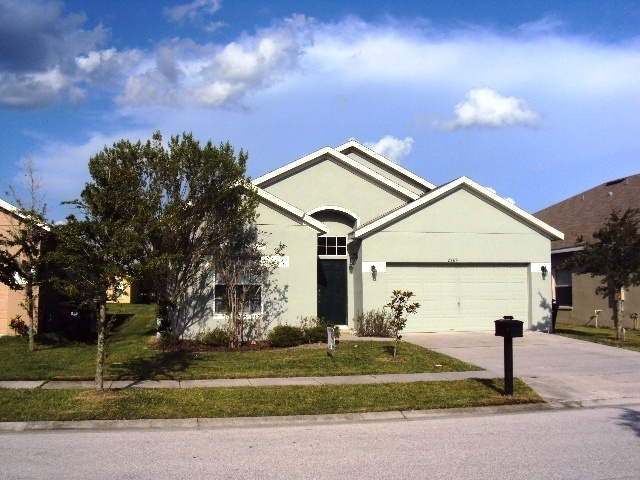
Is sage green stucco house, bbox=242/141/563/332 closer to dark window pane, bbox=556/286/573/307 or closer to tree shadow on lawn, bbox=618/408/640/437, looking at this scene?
dark window pane, bbox=556/286/573/307

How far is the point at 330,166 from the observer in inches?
845

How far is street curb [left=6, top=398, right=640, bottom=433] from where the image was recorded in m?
9.02

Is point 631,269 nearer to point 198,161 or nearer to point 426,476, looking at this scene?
point 198,161

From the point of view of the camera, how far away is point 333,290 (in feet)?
67.9

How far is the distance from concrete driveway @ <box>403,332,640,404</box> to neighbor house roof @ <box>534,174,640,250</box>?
763 centimetres

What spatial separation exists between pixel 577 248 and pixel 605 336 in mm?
5161

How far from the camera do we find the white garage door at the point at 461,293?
64.4ft

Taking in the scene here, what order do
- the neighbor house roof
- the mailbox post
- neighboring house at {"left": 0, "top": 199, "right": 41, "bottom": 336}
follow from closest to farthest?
1. the mailbox post
2. neighboring house at {"left": 0, "top": 199, "right": 41, "bottom": 336}
3. the neighbor house roof

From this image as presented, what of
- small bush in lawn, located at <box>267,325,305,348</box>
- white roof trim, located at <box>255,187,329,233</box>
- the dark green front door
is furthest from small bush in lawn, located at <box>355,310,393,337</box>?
white roof trim, located at <box>255,187,329,233</box>

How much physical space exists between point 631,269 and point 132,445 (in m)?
14.7

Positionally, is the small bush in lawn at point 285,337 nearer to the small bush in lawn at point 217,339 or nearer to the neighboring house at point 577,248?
the small bush in lawn at point 217,339

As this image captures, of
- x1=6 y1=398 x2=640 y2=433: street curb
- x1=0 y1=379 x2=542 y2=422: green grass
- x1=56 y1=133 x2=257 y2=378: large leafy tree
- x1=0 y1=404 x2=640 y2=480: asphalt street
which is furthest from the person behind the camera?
x1=56 y1=133 x2=257 y2=378: large leafy tree

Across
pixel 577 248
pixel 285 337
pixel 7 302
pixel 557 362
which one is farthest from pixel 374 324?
pixel 7 302

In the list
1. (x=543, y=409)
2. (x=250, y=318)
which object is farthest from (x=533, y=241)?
(x=543, y=409)
